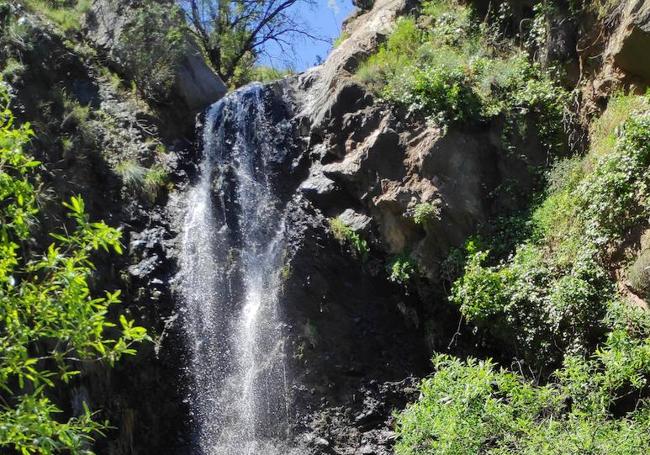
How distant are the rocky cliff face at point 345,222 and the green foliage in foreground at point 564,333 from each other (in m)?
0.80

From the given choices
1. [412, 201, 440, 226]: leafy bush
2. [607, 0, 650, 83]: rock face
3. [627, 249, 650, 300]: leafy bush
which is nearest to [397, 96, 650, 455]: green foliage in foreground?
[627, 249, 650, 300]: leafy bush

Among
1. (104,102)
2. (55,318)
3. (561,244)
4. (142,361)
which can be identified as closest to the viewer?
(55,318)

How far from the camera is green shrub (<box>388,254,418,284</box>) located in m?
10.2

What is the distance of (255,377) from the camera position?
10.0 meters

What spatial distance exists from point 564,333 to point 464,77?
479cm

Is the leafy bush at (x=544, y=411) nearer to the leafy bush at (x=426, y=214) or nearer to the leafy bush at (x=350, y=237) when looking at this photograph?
the leafy bush at (x=426, y=214)

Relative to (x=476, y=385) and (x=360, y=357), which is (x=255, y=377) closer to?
(x=360, y=357)

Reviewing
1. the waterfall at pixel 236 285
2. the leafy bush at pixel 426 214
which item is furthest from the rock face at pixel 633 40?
the waterfall at pixel 236 285

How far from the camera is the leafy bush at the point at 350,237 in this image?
10734 mm

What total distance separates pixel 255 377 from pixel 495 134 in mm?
5256

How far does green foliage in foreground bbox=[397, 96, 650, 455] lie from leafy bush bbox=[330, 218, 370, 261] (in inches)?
69.0

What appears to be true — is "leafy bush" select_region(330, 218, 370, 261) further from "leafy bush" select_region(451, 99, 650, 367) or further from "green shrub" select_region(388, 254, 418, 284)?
"leafy bush" select_region(451, 99, 650, 367)

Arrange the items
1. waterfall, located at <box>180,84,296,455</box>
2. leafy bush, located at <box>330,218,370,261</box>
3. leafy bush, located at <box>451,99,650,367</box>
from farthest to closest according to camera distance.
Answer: leafy bush, located at <box>330,218,370,261</box> < waterfall, located at <box>180,84,296,455</box> < leafy bush, located at <box>451,99,650,367</box>

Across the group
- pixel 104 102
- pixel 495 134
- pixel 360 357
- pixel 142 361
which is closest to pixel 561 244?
pixel 495 134
